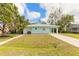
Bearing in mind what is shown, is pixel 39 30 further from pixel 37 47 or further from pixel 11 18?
pixel 11 18

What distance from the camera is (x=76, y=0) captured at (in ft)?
31.6

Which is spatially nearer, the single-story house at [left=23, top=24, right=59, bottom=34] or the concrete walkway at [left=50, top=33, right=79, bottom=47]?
the single-story house at [left=23, top=24, right=59, bottom=34]

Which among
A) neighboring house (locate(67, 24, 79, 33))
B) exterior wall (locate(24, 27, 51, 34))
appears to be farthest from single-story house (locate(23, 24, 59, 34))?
neighboring house (locate(67, 24, 79, 33))

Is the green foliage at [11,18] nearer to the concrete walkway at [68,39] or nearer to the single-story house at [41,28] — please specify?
the single-story house at [41,28]

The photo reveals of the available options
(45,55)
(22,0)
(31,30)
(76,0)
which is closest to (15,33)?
(31,30)

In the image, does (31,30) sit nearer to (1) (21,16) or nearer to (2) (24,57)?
(1) (21,16)

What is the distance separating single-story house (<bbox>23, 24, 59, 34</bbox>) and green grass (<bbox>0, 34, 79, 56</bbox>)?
27 centimetres

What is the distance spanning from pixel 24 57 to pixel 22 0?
8.56 ft

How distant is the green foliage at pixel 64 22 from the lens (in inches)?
409

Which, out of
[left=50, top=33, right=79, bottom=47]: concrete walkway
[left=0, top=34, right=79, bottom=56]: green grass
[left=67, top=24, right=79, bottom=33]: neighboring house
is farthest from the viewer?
[left=50, top=33, right=79, bottom=47]: concrete walkway

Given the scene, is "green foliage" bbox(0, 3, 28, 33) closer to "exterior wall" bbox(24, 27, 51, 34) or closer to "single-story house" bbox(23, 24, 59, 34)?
"single-story house" bbox(23, 24, 59, 34)

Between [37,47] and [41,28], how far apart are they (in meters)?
1.52

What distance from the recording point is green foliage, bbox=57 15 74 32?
409 inches

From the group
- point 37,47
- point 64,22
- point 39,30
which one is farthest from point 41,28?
point 37,47
